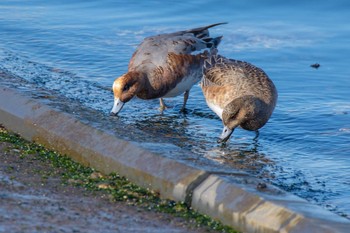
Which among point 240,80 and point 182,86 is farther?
point 182,86

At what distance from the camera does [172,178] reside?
4988 millimetres

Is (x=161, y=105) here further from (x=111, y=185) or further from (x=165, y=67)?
(x=111, y=185)

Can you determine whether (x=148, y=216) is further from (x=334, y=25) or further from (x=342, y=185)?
(x=334, y=25)

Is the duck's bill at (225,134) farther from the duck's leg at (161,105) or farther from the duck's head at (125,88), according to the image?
the duck's leg at (161,105)

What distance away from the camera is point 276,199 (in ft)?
15.1

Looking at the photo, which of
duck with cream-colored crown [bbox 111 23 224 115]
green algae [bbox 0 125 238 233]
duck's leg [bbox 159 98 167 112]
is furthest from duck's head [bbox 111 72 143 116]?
green algae [bbox 0 125 238 233]

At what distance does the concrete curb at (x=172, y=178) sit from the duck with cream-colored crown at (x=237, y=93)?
6.82 ft

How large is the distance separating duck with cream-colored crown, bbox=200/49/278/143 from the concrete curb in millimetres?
2079

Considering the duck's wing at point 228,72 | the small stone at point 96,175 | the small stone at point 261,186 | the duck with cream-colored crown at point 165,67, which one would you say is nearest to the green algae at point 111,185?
the small stone at point 96,175

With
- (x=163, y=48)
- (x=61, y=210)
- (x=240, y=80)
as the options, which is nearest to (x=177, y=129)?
(x=240, y=80)

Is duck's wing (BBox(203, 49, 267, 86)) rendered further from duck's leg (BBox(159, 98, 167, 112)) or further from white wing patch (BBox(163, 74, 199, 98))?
duck's leg (BBox(159, 98, 167, 112))

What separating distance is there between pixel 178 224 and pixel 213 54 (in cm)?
493

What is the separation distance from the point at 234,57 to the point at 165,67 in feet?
7.38

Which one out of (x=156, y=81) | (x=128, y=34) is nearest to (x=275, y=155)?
(x=156, y=81)
